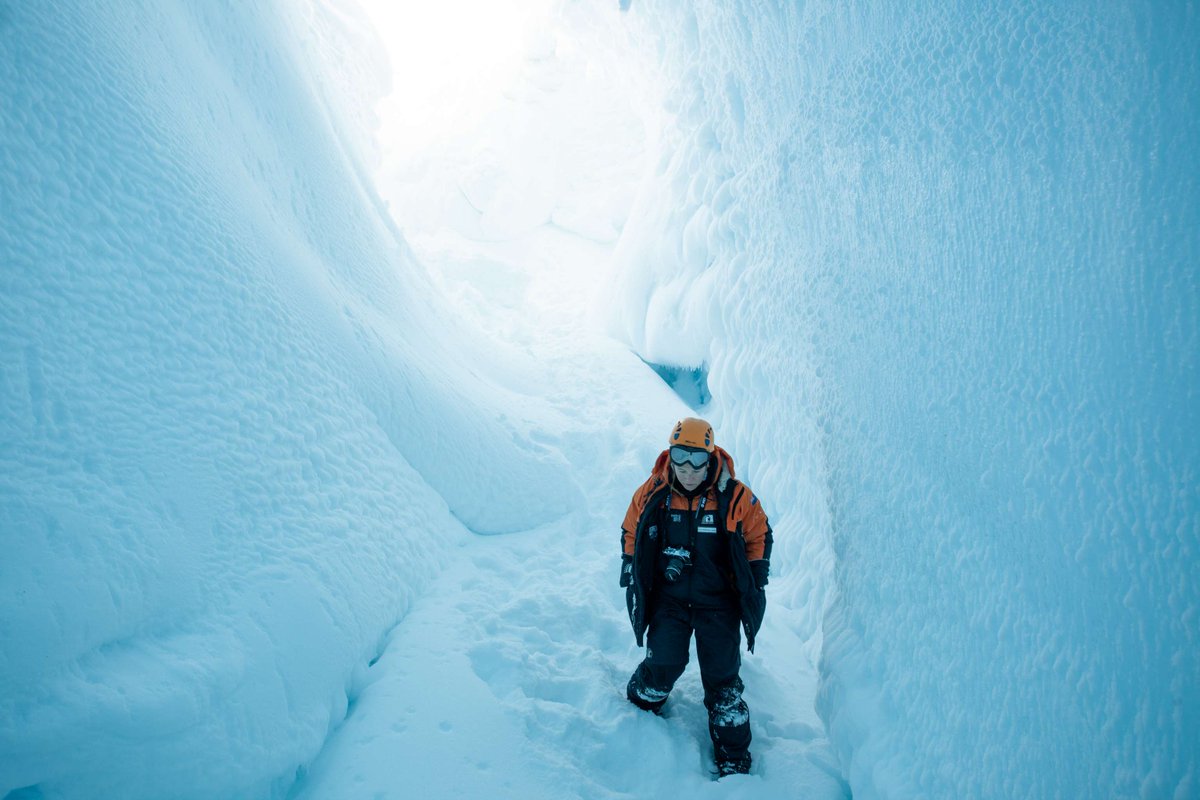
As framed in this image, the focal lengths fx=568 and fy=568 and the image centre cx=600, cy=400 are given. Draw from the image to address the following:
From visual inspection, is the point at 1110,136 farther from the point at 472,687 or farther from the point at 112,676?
the point at 112,676

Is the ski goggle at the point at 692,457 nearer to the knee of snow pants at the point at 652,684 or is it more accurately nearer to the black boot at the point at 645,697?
the knee of snow pants at the point at 652,684

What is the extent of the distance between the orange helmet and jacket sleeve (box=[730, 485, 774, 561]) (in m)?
0.24

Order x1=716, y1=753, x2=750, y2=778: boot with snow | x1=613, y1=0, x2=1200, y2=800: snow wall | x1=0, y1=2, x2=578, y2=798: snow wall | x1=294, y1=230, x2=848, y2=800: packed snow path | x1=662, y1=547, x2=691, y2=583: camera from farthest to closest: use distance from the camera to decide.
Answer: x1=662, y1=547, x2=691, y2=583: camera, x1=716, y1=753, x2=750, y2=778: boot with snow, x1=294, y1=230, x2=848, y2=800: packed snow path, x1=0, y1=2, x2=578, y2=798: snow wall, x1=613, y1=0, x2=1200, y2=800: snow wall

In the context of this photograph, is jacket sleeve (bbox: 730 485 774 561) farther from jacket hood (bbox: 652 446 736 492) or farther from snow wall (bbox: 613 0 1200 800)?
snow wall (bbox: 613 0 1200 800)

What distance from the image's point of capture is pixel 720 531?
2.28 metres

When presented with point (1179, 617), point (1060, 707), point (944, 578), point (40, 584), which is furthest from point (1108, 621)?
point (40, 584)

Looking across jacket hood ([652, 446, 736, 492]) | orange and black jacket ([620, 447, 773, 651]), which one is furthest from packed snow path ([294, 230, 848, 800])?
jacket hood ([652, 446, 736, 492])

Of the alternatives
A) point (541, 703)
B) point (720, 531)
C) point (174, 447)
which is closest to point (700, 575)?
point (720, 531)

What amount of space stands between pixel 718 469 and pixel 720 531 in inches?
9.8

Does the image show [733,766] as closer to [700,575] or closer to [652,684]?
[652,684]

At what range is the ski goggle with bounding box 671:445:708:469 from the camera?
7.27ft

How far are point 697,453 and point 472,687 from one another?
1.36 metres

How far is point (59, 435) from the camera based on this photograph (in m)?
1.77

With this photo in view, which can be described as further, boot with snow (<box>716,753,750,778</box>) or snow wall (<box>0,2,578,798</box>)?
boot with snow (<box>716,753,750,778</box>)
